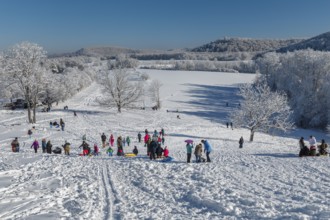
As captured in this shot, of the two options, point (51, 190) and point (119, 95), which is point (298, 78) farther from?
point (51, 190)

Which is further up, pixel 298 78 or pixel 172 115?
pixel 298 78

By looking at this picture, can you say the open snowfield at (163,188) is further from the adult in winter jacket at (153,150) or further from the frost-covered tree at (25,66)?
the frost-covered tree at (25,66)

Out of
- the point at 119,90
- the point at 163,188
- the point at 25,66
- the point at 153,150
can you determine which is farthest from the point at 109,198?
the point at 119,90

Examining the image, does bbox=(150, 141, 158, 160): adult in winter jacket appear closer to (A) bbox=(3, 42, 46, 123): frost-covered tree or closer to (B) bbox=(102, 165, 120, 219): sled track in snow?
(B) bbox=(102, 165, 120, 219): sled track in snow

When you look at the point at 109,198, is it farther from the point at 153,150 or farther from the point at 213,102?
the point at 213,102

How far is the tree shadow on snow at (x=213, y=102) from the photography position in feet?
225

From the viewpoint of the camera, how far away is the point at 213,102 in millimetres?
90438

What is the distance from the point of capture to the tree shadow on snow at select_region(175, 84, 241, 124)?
225 feet

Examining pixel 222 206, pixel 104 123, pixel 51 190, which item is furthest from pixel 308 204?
pixel 104 123

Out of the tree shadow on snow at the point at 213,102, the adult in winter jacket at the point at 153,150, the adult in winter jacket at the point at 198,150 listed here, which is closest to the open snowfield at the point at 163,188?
the adult in winter jacket at the point at 198,150

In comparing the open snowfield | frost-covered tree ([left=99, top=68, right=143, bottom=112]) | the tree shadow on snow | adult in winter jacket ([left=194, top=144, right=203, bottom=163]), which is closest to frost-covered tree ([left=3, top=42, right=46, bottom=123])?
frost-covered tree ([left=99, top=68, right=143, bottom=112])

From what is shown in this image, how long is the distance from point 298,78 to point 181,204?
67324 millimetres

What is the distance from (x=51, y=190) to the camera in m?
15.9

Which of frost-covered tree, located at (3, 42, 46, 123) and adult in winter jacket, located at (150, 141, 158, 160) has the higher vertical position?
frost-covered tree, located at (3, 42, 46, 123)
